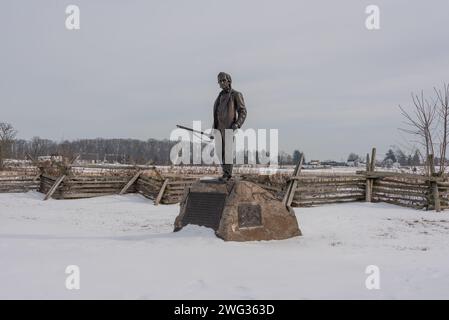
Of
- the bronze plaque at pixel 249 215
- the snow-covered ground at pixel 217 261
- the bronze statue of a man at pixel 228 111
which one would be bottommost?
the snow-covered ground at pixel 217 261

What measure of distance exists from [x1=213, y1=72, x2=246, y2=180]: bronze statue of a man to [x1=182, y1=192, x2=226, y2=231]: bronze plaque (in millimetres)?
487

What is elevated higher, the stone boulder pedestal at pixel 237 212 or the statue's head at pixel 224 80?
the statue's head at pixel 224 80

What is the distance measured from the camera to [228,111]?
827 cm

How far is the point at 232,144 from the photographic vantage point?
825 centimetres

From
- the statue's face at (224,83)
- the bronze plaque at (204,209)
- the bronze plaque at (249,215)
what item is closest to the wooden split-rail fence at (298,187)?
the bronze plaque at (204,209)

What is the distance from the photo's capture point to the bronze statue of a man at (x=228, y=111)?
8258mm

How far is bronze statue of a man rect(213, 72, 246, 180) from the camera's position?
8.26 metres

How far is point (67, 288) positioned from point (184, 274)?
1.33 m

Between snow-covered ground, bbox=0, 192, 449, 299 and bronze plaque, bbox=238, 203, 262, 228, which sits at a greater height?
bronze plaque, bbox=238, 203, 262, 228

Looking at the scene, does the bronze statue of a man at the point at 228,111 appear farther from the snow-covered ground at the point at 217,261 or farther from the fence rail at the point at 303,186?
the fence rail at the point at 303,186

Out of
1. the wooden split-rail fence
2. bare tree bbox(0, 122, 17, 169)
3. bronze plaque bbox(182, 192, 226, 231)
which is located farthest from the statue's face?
Result: bare tree bbox(0, 122, 17, 169)

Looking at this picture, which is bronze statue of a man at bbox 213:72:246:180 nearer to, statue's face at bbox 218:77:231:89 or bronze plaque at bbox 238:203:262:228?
statue's face at bbox 218:77:231:89
